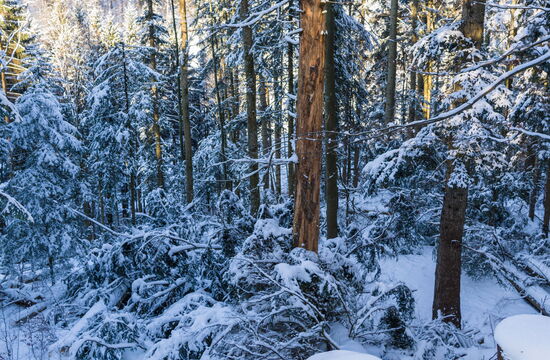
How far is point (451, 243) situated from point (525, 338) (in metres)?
5.19

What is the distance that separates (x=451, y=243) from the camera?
21.4 ft

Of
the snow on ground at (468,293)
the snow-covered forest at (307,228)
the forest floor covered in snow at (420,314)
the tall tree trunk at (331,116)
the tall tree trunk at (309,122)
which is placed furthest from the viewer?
the tall tree trunk at (331,116)

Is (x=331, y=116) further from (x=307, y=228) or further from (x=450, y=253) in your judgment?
(x=307, y=228)

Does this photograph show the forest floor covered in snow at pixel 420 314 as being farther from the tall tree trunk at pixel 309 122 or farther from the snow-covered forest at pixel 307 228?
the tall tree trunk at pixel 309 122

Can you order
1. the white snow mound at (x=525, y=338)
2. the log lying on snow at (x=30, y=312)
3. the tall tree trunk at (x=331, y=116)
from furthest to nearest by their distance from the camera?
the tall tree trunk at (x=331, y=116), the log lying on snow at (x=30, y=312), the white snow mound at (x=525, y=338)

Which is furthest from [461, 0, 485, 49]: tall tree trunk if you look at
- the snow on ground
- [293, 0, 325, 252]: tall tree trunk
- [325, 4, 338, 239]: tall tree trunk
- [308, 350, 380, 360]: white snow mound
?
[308, 350, 380, 360]: white snow mound

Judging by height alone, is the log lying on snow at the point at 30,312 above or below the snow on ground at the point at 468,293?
above

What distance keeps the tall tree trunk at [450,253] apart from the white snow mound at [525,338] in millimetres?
4743

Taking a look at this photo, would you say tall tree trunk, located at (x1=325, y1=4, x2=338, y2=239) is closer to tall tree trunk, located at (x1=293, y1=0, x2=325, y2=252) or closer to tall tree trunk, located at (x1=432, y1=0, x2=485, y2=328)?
tall tree trunk, located at (x1=432, y1=0, x2=485, y2=328)

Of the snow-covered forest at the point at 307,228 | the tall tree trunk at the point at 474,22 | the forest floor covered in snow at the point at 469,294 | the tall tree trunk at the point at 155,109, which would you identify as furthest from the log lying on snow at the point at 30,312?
the tall tree trunk at the point at 474,22

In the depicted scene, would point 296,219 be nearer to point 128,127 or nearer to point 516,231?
point 516,231

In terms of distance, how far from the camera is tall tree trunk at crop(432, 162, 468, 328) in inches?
252

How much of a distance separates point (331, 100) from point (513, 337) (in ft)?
26.5

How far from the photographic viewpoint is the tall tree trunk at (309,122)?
15.1ft
